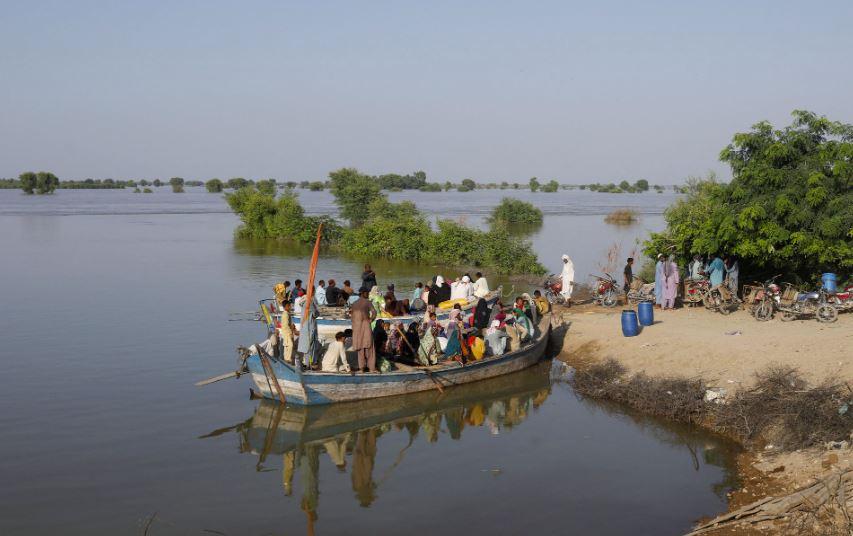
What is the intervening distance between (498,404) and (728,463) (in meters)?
4.83

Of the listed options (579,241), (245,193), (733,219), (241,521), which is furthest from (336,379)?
(245,193)

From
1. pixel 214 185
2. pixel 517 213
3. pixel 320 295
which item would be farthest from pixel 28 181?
pixel 320 295

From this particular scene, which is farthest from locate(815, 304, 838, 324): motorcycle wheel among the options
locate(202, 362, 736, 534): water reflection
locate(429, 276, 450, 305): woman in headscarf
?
locate(429, 276, 450, 305): woman in headscarf

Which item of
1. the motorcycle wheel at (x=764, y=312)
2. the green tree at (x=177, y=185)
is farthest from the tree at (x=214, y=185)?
the motorcycle wheel at (x=764, y=312)

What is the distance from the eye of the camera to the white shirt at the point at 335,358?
14.2m

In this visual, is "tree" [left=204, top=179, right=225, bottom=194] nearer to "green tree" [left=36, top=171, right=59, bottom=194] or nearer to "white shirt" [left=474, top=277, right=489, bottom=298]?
"green tree" [left=36, top=171, right=59, bottom=194]

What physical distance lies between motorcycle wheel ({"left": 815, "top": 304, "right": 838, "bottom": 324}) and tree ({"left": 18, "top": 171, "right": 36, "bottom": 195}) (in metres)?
138

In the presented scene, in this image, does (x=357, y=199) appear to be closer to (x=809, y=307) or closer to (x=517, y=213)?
(x=517, y=213)

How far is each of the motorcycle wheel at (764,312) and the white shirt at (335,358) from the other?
364 inches

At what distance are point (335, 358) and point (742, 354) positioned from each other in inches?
294

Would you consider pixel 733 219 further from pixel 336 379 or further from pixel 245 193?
pixel 245 193

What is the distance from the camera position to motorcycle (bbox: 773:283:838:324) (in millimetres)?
16203

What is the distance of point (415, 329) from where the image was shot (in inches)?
613

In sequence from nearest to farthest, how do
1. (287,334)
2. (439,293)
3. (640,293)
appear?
(287,334), (439,293), (640,293)
